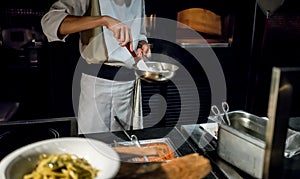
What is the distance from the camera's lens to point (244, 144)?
1047mm

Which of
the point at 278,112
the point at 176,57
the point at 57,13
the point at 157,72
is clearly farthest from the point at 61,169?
the point at 176,57

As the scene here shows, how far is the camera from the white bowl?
79cm

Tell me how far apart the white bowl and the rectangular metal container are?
1.38ft

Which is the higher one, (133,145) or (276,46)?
(276,46)

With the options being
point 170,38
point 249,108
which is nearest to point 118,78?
point 170,38

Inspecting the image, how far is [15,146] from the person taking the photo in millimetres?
1239

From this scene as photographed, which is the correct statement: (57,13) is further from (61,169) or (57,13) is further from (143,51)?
(61,169)

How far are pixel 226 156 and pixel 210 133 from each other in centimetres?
23

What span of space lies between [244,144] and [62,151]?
0.54 meters

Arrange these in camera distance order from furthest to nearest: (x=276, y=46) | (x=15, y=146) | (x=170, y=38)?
1. (x=276, y=46)
2. (x=170, y=38)
3. (x=15, y=146)

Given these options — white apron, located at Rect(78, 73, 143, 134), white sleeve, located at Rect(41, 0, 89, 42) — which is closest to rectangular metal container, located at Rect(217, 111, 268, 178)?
white apron, located at Rect(78, 73, 143, 134)

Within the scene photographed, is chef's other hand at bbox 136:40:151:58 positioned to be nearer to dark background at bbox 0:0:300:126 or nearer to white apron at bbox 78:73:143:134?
white apron at bbox 78:73:143:134

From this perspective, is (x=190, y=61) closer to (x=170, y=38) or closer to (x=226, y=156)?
(x=170, y=38)

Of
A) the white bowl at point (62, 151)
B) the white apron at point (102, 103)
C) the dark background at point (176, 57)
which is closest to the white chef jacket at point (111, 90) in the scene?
the white apron at point (102, 103)
